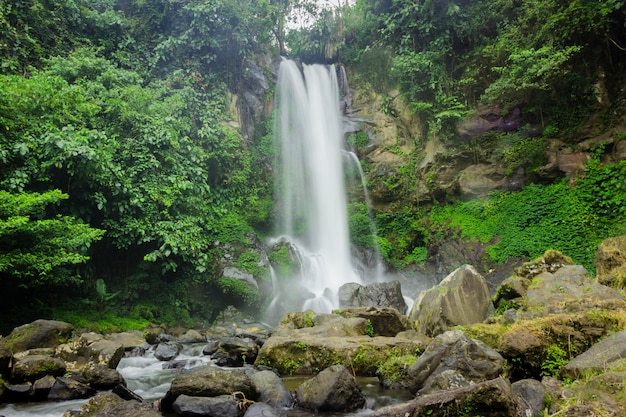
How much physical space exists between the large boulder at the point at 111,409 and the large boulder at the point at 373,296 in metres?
8.82

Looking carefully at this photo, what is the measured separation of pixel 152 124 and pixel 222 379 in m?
10.3

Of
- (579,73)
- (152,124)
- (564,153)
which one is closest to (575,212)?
(564,153)

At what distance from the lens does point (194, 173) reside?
1432 centimetres

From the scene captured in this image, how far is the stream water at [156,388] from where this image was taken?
16.4 ft

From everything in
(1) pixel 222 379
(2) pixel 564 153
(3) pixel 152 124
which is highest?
(3) pixel 152 124

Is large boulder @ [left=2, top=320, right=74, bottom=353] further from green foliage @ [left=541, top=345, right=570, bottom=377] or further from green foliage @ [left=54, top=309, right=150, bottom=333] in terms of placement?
green foliage @ [left=541, top=345, right=570, bottom=377]

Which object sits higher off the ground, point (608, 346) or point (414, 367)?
point (608, 346)

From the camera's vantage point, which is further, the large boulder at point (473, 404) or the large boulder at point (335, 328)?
the large boulder at point (335, 328)

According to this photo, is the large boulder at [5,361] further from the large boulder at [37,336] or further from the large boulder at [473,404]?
the large boulder at [473,404]

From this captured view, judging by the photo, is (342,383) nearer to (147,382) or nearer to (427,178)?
(147,382)

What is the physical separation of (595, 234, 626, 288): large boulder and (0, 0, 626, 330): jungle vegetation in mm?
3601

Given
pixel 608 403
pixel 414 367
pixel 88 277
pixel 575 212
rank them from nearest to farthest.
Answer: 1. pixel 608 403
2. pixel 414 367
3. pixel 88 277
4. pixel 575 212

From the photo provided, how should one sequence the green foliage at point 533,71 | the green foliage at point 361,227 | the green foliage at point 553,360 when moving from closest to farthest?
the green foliage at point 553,360 → the green foliage at point 533,71 → the green foliage at point 361,227

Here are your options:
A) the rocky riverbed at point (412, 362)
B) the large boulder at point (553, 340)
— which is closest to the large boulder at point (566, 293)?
the rocky riverbed at point (412, 362)
